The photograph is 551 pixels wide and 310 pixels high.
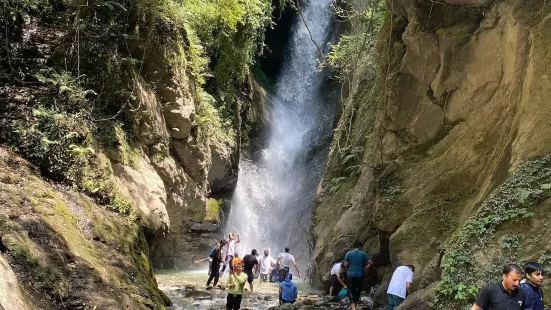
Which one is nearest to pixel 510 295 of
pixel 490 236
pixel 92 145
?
pixel 490 236

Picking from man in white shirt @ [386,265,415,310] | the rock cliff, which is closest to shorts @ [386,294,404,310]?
man in white shirt @ [386,265,415,310]

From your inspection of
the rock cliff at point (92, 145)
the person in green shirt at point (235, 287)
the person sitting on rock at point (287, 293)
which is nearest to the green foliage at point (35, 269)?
the rock cliff at point (92, 145)

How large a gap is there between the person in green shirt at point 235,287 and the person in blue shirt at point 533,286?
191 inches

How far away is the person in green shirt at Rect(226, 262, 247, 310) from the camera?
8.15m

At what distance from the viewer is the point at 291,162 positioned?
29.8 m

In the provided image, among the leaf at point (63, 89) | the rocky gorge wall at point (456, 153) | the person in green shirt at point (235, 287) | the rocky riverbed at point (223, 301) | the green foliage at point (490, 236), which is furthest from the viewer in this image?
the rocky riverbed at point (223, 301)

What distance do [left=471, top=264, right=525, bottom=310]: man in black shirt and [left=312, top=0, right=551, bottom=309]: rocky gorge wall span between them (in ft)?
6.71

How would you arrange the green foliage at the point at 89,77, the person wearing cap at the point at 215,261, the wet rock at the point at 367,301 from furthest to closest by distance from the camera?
the person wearing cap at the point at 215,261, the wet rock at the point at 367,301, the green foliage at the point at 89,77

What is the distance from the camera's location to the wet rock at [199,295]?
10852 millimetres

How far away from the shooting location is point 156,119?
12.9 metres

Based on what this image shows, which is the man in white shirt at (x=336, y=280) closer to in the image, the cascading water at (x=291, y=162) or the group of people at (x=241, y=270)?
the group of people at (x=241, y=270)

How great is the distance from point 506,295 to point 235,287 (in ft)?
16.3

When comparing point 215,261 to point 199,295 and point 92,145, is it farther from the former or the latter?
point 92,145

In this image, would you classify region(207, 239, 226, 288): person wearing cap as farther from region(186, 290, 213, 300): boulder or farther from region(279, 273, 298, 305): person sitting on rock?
region(279, 273, 298, 305): person sitting on rock
